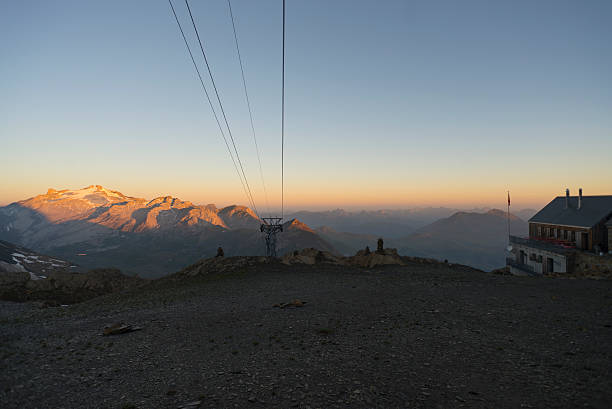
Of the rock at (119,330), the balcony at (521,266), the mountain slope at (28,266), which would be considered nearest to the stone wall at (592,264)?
the balcony at (521,266)

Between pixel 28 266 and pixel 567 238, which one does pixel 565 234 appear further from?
pixel 28 266

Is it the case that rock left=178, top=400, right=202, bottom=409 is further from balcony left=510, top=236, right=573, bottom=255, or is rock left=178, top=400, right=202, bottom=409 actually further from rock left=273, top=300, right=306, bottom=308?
balcony left=510, top=236, right=573, bottom=255

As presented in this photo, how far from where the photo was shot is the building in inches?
1463

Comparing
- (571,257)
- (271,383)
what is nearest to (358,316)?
(271,383)

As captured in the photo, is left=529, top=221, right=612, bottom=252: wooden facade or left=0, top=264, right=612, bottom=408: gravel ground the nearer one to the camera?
left=0, top=264, right=612, bottom=408: gravel ground

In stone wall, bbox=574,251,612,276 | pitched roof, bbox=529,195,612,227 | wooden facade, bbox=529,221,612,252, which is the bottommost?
stone wall, bbox=574,251,612,276

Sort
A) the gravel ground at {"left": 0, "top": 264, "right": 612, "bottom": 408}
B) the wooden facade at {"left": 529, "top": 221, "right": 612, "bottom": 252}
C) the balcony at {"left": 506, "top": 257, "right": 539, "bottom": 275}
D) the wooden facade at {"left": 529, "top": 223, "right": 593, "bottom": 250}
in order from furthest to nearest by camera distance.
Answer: the balcony at {"left": 506, "top": 257, "right": 539, "bottom": 275}
the wooden facade at {"left": 529, "top": 223, "right": 593, "bottom": 250}
the wooden facade at {"left": 529, "top": 221, "right": 612, "bottom": 252}
the gravel ground at {"left": 0, "top": 264, "right": 612, "bottom": 408}

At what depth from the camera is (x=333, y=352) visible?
36.4ft

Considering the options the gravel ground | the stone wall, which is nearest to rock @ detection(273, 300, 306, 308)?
the gravel ground

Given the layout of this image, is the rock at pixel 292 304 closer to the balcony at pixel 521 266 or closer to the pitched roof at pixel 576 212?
the pitched roof at pixel 576 212

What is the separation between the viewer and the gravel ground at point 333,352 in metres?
8.41

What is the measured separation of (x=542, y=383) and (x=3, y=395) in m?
17.5

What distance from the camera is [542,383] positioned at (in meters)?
8.55

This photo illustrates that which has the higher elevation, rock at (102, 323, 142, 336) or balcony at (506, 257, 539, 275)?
rock at (102, 323, 142, 336)
